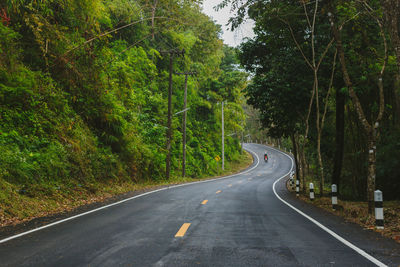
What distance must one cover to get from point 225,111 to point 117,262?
4436 cm

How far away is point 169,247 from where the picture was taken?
5.93 m

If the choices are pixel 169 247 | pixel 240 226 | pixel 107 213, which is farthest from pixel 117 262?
pixel 107 213

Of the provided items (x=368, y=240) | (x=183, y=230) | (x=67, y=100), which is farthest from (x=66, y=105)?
(x=368, y=240)

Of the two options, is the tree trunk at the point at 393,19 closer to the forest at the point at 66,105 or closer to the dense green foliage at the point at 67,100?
the forest at the point at 66,105

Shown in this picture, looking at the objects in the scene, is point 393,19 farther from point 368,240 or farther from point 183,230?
point 183,230

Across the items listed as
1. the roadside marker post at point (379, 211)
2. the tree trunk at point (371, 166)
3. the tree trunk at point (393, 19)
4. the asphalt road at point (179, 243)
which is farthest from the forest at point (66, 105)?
the roadside marker post at point (379, 211)

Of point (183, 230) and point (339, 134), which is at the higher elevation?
point (339, 134)

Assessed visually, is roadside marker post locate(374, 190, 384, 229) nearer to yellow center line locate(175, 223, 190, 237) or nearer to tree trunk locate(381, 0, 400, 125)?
tree trunk locate(381, 0, 400, 125)

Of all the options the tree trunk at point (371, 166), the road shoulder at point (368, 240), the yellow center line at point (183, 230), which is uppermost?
the tree trunk at point (371, 166)

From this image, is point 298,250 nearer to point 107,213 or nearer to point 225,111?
point 107,213

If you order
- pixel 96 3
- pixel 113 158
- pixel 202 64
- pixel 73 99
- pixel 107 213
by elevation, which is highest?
pixel 202 64

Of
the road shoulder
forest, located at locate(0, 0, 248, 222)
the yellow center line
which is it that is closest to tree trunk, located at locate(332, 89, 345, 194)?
forest, located at locate(0, 0, 248, 222)

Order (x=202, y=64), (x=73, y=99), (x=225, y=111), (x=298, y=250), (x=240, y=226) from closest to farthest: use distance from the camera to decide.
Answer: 1. (x=298, y=250)
2. (x=240, y=226)
3. (x=73, y=99)
4. (x=202, y=64)
5. (x=225, y=111)

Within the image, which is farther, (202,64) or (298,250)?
(202,64)
